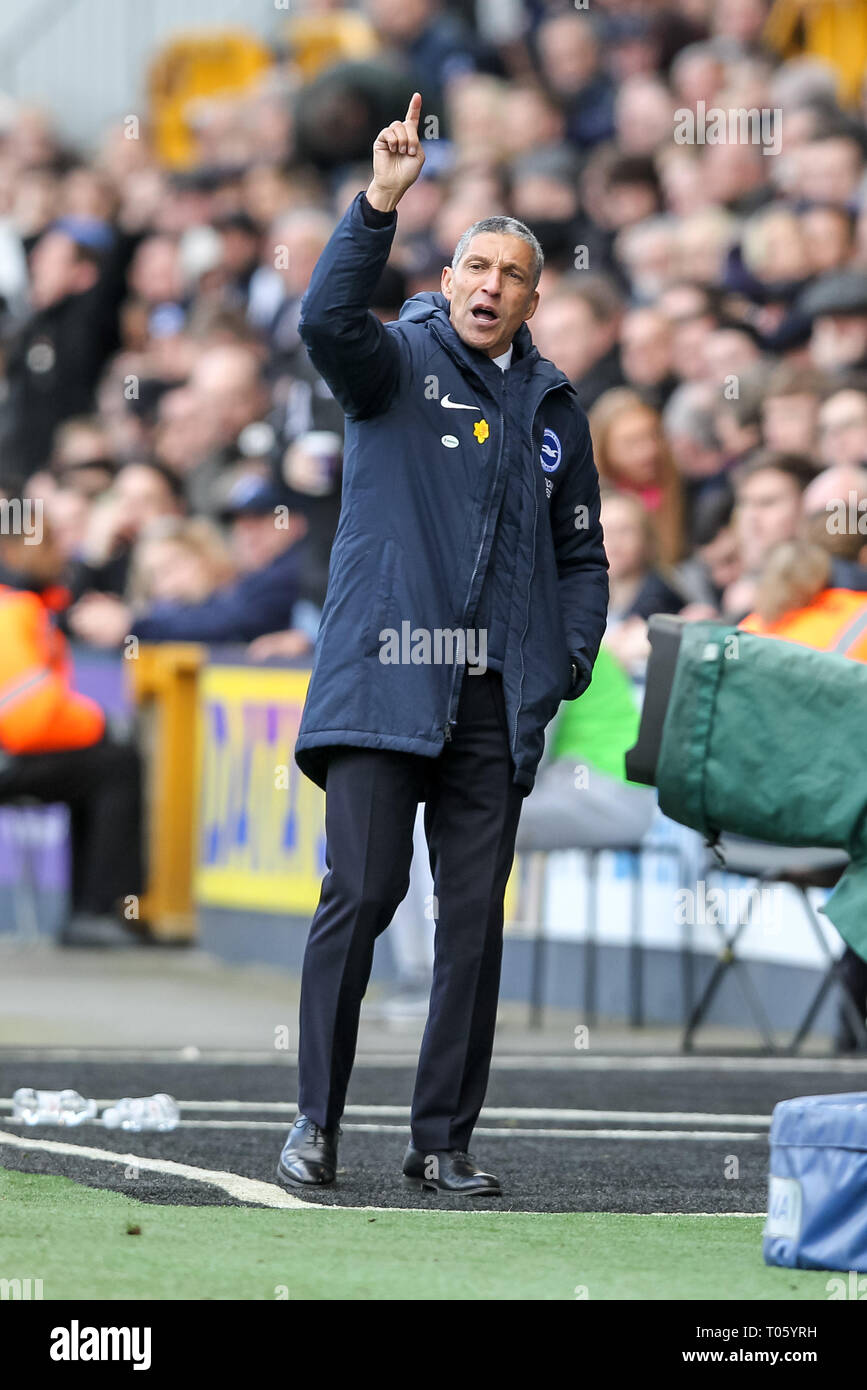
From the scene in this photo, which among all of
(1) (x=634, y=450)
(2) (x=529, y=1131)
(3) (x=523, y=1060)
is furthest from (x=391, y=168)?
(1) (x=634, y=450)

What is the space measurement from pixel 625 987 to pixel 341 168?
30.0 ft

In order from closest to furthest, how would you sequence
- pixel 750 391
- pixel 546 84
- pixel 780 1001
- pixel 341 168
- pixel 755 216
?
pixel 780 1001 < pixel 750 391 < pixel 755 216 < pixel 546 84 < pixel 341 168

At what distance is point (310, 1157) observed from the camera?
6223 mm

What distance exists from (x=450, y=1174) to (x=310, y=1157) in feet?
1.11

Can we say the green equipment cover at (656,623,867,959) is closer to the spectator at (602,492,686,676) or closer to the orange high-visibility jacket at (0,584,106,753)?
the spectator at (602,492,686,676)

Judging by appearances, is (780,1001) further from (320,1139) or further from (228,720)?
(320,1139)

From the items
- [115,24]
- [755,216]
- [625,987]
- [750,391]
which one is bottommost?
[625,987]

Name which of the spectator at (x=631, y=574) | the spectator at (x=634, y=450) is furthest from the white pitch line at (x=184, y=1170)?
the spectator at (x=634, y=450)

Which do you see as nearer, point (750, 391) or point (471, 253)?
point (471, 253)

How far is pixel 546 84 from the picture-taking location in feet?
56.3

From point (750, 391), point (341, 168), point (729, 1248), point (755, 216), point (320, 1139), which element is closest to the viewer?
point (729, 1248)

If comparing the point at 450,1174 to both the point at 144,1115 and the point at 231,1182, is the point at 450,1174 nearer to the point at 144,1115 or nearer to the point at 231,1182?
the point at 231,1182

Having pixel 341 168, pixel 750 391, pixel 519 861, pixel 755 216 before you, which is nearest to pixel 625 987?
pixel 519 861

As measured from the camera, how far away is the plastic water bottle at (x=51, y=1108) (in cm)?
765
